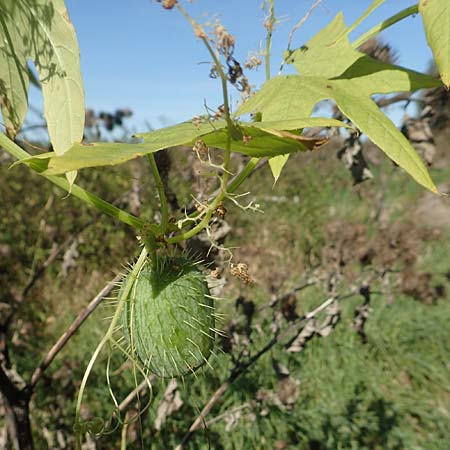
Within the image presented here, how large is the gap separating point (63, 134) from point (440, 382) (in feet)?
7.98

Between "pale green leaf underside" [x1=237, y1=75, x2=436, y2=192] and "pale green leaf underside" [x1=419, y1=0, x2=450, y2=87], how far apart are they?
0.21ft

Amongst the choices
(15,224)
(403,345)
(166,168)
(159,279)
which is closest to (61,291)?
(15,224)

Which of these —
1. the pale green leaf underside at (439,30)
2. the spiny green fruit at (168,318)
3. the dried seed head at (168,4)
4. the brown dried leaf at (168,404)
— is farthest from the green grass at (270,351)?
the pale green leaf underside at (439,30)

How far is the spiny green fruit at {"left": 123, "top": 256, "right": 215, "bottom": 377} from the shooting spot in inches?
24.5

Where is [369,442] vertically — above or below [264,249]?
below

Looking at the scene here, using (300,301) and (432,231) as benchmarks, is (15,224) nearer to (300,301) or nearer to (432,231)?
(300,301)

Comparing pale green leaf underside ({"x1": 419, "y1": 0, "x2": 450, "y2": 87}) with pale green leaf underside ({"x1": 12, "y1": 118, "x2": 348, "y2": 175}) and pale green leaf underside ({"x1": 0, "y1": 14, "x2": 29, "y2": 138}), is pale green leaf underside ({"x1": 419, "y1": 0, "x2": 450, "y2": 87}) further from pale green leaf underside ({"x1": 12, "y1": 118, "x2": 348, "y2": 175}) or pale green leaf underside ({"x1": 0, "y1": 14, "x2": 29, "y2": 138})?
pale green leaf underside ({"x1": 0, "y1": 14, "x2": 29, "y2": 138})

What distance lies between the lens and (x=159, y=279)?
63 cm

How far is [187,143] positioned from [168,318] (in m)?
0.24

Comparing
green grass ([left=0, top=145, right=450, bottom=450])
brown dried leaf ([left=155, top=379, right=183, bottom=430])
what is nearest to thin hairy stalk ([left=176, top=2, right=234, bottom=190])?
green grass ([left=0, top=145, right=450, bottom=450])

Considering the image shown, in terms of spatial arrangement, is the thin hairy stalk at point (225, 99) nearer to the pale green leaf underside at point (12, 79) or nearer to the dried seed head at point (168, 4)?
the dried seed head at point (168, 4)

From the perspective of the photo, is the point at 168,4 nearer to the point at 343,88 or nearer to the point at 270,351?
the point at 343,88

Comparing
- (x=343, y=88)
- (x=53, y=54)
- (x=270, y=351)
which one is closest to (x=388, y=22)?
(x=343, y=88)

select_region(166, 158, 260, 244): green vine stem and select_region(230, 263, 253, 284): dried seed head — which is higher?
select_region(166, 158, 260, 244): green vine stem
